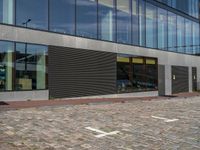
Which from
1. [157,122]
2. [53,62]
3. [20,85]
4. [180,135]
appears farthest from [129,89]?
[180,135]

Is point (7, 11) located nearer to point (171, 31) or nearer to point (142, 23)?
point (142, 23)

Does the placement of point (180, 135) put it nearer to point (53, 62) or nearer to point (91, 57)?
point (53, 62)

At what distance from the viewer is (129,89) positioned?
1271 inches

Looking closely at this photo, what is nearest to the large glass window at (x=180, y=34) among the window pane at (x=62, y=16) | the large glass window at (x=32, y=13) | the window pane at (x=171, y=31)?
the window pane at (x=171, y=31)

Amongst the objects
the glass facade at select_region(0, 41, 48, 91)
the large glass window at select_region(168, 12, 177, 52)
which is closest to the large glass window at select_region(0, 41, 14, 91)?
the glass facade at select_region(0, 41, 48, 91)

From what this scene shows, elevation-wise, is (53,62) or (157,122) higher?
(53,62)

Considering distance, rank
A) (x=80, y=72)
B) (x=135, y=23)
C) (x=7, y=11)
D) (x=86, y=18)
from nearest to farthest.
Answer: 1. (x=7, y=11)
2. (x=80, y=72)
3. (x=86, y=18)
4. (x=135, y=23)

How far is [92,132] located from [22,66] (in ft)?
37.6

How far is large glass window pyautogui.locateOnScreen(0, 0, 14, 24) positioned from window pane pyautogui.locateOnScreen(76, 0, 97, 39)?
20.1 ft

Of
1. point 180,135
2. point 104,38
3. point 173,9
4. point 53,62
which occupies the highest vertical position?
point 173,9

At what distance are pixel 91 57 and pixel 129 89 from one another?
6.09 metres

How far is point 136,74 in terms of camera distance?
33656 millimetres

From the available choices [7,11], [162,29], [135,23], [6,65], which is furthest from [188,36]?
[6,65]

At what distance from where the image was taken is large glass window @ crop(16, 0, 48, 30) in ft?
73.0
